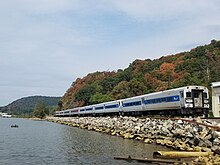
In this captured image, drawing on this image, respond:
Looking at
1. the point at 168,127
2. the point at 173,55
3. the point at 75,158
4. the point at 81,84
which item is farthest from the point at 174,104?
the point at 81,84

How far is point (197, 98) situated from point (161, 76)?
195 feet

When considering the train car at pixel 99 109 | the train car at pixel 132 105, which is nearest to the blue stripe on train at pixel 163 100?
the train car at pixel 132 105

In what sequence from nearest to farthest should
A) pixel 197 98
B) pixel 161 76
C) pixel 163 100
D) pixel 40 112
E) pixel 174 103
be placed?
pixel 197 98 → pixel 174 103 → pixel 163 100 → pixel 161 76 → pixel 40 112

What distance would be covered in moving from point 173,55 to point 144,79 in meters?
33.9

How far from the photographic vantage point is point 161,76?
9238 cm

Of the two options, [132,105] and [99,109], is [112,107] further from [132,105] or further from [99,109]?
[132,105]

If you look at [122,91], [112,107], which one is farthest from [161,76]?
[112,107]

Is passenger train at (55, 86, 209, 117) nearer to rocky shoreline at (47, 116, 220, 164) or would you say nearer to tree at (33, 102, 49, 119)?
rocky shoreline at (47, 116, 220, 164)

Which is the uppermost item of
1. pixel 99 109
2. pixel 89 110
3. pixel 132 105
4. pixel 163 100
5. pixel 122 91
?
pixel 122 91

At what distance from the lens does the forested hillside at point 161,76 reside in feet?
235

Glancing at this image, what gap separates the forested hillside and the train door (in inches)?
1001

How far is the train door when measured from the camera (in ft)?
107

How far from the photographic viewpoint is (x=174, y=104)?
34438 millimetres

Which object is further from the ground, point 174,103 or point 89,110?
point 174,103
